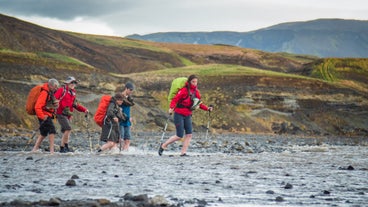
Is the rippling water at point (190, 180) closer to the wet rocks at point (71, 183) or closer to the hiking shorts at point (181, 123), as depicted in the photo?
the wet rocks at point (71, 183)

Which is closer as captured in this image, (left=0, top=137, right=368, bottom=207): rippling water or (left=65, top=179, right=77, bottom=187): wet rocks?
(left=0, top=137, right=368, bottom=207): rippling water

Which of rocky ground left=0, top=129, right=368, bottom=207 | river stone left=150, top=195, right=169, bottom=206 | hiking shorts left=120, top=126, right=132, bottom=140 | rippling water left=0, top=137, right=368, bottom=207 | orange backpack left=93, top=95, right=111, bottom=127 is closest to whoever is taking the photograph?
river stone left=150, top=195, right=169, bottom=206

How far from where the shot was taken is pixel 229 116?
6147 cm

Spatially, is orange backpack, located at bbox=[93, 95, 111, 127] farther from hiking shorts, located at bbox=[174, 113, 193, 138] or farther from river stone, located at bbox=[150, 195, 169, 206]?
river stone, located at bbox=[150, 195, 169, 206]

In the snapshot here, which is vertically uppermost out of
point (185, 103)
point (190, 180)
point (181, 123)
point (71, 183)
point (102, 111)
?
point (185, 103)

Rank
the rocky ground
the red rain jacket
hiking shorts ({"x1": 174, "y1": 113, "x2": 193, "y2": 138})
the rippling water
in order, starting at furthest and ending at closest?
hiking shorts ({"x1": 174, "y1": 113, "x2": 193, "y2": 138}) → the red rain jacket → the rippling water → the rocky ground

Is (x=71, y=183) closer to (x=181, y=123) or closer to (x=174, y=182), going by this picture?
(x=174, y=182)

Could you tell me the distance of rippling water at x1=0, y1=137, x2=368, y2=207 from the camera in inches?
408

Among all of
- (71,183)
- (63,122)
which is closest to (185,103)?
(63,122)

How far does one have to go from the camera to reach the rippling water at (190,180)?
10.4 m

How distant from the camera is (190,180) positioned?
42.5ft

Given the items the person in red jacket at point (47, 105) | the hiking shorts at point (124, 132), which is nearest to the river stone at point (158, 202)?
the person in red jacket at point (47, 105)

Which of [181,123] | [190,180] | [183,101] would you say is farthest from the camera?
[181,123]

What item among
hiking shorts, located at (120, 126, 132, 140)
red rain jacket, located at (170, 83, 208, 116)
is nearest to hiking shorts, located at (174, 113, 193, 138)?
red rain jacket, located at (170, 83, 208, 116)
